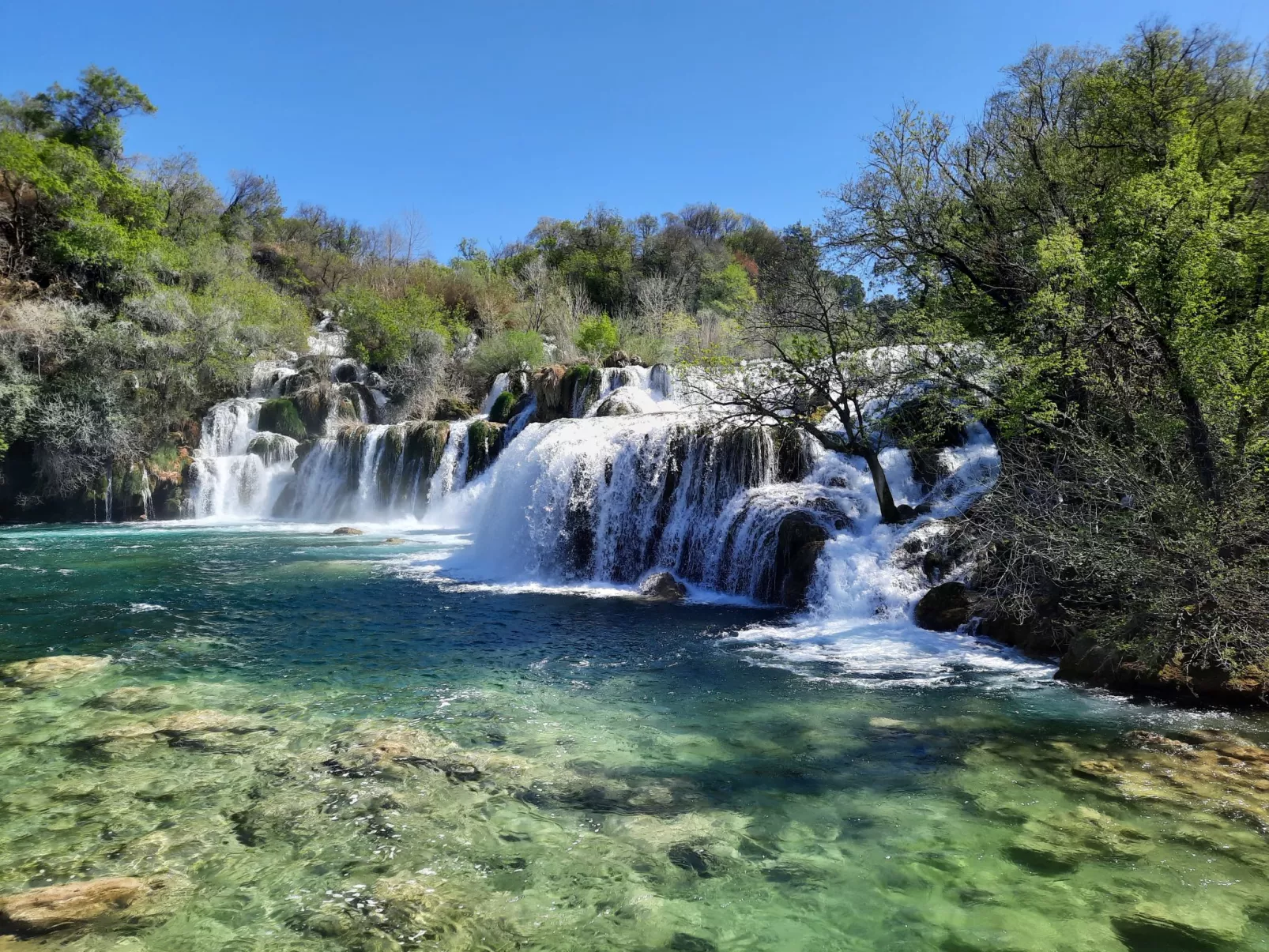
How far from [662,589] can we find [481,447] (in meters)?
11.6

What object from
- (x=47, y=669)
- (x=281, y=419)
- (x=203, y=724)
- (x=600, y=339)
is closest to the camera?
(x=203, y=724)

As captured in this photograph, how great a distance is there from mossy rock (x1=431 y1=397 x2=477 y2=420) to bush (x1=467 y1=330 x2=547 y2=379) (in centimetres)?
229

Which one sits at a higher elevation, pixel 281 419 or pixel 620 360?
pixel 620 360

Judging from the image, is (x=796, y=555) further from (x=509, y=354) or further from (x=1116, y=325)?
(x=509, y=354)

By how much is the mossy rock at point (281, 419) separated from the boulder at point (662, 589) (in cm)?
1981

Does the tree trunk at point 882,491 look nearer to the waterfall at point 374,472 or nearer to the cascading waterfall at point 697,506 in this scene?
the cascading waterfall at point 697,506

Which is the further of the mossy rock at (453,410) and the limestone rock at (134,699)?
the mossy rock at (453,410)

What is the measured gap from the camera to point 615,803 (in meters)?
4.96

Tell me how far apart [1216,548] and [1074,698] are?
1.92m

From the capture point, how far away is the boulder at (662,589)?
41.2 feet

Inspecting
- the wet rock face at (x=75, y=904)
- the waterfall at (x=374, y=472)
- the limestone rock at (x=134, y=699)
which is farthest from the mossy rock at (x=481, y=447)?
the wet rock face at (x=75, y=904)

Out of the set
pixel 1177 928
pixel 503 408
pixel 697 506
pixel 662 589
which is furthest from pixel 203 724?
pixel 503 408

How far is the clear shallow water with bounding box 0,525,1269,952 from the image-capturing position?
3672 mm

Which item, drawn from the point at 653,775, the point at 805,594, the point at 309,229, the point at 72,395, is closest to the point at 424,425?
the point at 72,395
